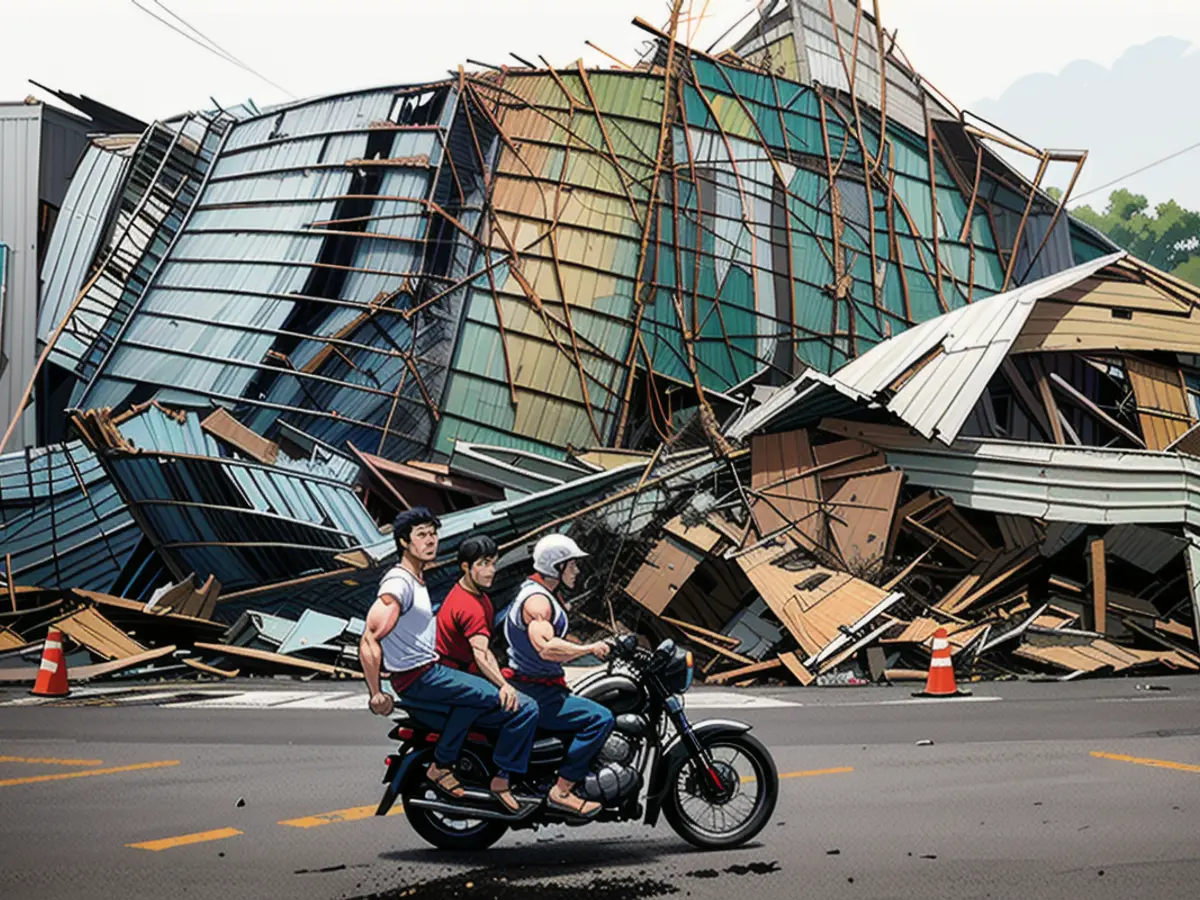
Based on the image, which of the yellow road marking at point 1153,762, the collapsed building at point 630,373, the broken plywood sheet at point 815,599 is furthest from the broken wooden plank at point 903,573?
the yellow road marking at point 1153,762

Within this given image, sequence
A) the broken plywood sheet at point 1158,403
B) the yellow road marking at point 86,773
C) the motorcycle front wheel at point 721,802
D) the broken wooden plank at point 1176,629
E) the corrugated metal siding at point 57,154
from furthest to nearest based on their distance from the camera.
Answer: the corrugated metal siding at point 57,154
the broken plywood sheet at point 1158,403
the broken wooden plank at point 1176,629
the yellow road marking at point 86,773
the motorcycle front wheel at point 721,802

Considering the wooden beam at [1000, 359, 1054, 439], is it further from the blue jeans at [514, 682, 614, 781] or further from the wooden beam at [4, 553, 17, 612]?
the blue jeans at [514, 682, 614, 781]

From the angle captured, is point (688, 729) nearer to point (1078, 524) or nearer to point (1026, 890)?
point (1026, 890)

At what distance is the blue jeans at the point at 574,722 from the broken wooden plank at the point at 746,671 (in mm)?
11462

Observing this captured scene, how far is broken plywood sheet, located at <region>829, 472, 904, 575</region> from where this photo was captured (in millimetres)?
20375

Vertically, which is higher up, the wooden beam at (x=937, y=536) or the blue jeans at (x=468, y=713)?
the wooden beam at (x=937, y=536)

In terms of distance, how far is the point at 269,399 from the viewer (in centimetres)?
2648

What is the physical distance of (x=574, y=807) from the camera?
6.79m

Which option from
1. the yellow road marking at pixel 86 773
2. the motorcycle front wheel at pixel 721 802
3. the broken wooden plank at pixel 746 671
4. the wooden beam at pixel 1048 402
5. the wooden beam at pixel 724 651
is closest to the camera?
the motorcycle front wheel at pixel 721 802

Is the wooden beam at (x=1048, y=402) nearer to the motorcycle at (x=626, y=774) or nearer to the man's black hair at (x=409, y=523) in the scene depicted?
the motorcycle at (x=626, y=774)

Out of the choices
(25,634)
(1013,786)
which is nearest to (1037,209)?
(25,634)

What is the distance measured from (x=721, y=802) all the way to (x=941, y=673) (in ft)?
30.7

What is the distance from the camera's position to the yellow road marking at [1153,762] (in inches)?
392

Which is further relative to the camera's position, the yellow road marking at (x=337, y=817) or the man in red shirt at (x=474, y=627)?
the yellow road marking at (x=337, y=817)
